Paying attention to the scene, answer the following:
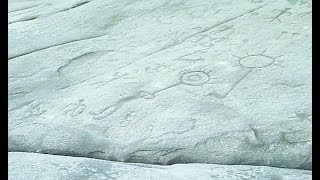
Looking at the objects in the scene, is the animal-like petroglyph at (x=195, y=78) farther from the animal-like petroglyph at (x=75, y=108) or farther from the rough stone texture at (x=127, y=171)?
the rough stone texture at (x=127, y=171)

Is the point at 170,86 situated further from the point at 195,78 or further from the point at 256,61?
the point at 256,61

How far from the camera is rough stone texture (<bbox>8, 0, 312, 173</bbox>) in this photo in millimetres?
1394

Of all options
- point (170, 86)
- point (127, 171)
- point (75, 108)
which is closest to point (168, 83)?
point (170, 86)

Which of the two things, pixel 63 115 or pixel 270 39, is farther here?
pixel 270 39

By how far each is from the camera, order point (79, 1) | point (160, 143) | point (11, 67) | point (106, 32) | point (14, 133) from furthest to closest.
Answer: point (79, 1) < point (106, 32) < point (11, 67) < point (14, 133) < point (160, 143)

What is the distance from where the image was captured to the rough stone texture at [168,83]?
1.39m

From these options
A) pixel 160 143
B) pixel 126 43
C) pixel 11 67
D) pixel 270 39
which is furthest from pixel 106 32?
pixel 160 143

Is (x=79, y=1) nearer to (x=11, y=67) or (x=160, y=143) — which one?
(x=11, y=67)

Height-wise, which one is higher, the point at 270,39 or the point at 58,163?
the point at 58,163

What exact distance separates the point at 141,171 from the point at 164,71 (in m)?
0.66

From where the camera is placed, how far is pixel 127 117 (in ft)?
5.13

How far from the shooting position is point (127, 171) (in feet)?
4.20

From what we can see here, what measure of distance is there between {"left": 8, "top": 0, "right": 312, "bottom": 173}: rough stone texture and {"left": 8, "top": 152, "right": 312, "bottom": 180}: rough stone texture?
0.14 feet

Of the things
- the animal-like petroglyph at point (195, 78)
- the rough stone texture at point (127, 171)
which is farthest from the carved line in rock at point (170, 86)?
the rough stone texture at point (127, 171)
